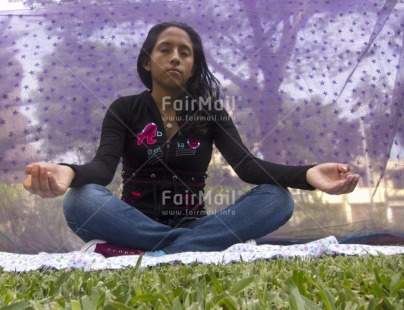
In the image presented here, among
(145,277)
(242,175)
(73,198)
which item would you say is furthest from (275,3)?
(145,277)

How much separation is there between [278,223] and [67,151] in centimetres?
101

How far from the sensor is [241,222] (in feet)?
5.11

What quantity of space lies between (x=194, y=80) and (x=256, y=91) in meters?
0.45

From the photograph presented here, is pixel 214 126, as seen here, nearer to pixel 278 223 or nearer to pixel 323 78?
pixel 278 223

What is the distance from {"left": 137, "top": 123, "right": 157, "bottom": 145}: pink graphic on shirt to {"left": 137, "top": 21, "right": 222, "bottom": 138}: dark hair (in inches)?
4.0

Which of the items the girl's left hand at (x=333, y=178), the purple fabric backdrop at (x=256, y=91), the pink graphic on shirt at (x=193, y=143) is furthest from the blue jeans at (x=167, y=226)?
the purple fabric backdrop at (x=256, y=91)

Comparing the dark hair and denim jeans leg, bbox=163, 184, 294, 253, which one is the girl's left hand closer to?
denim jeans leg, bbox=163, 184, 294, 253

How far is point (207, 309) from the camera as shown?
1.51 ft

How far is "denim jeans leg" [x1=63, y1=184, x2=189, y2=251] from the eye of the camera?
4.96 ft

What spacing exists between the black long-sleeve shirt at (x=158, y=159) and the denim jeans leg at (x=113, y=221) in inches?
2.8

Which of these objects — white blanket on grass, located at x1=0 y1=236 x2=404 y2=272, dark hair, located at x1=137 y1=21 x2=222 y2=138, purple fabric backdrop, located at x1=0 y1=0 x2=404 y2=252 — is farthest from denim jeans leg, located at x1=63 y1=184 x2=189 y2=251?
purple fabric backdrop, located at x1=0 y1=0 x2=404 y2=252

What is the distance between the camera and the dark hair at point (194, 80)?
5.93 ft

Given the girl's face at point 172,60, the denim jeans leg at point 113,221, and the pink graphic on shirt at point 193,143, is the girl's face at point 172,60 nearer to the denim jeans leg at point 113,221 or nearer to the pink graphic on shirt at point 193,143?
the pink graphic on shirt at point 193,143

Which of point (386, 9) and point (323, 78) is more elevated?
point (386, 9)
